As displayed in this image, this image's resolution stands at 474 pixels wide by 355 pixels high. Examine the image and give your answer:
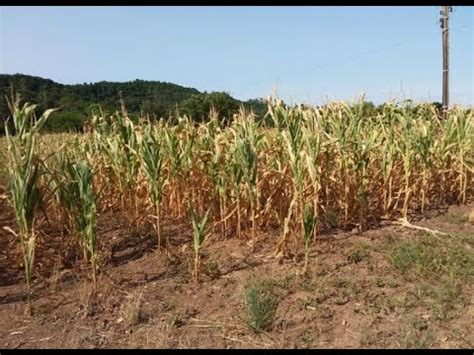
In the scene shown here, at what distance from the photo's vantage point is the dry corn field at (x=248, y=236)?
343 cm

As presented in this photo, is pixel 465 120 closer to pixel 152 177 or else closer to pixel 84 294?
pixel 152 177

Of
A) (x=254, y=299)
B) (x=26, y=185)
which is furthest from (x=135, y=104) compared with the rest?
(x=254, y=299)

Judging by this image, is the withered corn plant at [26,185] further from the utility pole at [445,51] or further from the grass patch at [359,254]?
the utility pole at [445,51]

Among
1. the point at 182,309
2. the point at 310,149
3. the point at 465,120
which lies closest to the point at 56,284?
the point at 182,309

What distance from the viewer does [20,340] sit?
335cm

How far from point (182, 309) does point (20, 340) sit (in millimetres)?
1160

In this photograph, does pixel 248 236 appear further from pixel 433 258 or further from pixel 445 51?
pixel 445 51

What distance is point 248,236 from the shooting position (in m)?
5.34

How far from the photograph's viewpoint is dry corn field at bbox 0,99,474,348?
135 inches

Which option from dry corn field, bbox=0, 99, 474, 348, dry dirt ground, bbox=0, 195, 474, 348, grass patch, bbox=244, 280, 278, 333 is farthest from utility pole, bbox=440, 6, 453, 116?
grass patch, bbox=244, 280, 278, 333

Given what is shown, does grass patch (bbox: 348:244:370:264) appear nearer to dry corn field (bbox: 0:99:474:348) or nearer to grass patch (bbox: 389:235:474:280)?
dry corn field (bbox: 0:99:474:348)

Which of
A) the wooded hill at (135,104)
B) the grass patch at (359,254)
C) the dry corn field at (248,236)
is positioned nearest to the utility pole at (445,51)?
the wooded hill at (135,104)

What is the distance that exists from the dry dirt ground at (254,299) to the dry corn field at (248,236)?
0.05 feet

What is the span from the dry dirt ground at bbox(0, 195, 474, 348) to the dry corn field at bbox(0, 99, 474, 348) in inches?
0.6
